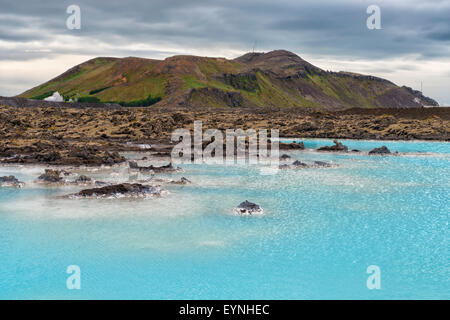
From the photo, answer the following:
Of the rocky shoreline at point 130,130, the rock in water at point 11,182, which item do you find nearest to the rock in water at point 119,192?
the rock in water at point 11,182

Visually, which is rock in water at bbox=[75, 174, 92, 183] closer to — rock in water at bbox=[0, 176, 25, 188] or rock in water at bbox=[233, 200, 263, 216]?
rock in water at bbox=[0, 176, 25, 188]

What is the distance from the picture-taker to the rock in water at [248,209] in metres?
24.2

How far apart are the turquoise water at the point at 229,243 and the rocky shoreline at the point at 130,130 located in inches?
539

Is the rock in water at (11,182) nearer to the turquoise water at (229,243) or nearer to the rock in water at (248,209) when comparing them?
the turquoise water at (229,243)

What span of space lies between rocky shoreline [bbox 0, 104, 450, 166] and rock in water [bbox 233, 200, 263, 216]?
1952 centimetres

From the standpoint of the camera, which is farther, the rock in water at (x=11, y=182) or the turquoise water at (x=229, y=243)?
the rock in water at (x=11, y=182)

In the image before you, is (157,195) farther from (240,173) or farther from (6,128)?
(6,128)

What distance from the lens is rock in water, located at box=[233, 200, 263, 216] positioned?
24.2 meters

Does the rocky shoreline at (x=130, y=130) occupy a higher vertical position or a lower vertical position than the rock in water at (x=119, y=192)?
higher

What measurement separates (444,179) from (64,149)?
35.1 metres

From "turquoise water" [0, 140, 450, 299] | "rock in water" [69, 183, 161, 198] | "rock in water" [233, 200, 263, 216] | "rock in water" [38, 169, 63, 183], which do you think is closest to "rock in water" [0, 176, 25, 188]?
"turquoise water" [0, 140, 450, 299]

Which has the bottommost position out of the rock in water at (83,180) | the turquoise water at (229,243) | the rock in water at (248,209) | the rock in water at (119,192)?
the turquoise water at (229,243)

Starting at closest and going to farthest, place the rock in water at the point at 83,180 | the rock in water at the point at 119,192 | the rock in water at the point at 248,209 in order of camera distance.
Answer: the rock in water at the point at 248,209
the rock in water at the point at 119,192
the rock in water at the point at 83,180
